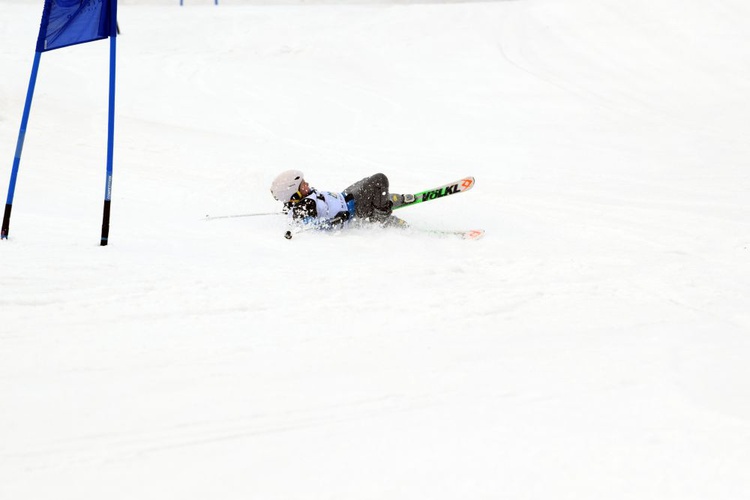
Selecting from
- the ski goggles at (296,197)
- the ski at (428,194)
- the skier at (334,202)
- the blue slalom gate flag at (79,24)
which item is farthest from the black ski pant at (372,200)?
the blue slalom gate flag at (79,24)

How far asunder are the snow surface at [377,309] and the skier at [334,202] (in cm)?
28

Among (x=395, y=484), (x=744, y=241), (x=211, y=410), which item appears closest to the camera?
(x=395, y=484)

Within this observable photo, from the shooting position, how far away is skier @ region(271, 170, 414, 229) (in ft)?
23.0

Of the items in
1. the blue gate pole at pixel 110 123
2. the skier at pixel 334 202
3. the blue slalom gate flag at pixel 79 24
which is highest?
the blue slalom gate flag at pixel 79 24

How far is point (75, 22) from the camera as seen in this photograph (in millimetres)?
5496

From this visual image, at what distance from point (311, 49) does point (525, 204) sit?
11.3 m

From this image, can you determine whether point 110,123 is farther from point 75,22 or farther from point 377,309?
point 377,309

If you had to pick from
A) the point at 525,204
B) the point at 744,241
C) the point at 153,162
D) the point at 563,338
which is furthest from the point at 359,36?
the point at 563,338

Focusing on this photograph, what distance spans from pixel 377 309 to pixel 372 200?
2648 mm

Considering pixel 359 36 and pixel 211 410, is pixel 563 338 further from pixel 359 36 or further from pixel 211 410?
pixel 359 36

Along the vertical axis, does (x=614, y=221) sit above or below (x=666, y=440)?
below

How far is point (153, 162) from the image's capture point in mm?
10031

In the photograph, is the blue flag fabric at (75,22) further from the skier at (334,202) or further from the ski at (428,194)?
the ski at (428,194)

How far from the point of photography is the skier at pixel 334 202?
7.02 meters
